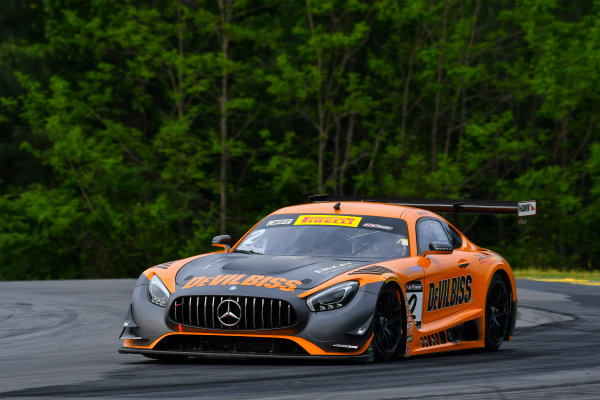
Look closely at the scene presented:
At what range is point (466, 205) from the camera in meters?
12.2

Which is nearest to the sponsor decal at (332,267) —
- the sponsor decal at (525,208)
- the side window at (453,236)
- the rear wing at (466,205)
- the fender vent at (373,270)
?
the fender vent at (373,270)

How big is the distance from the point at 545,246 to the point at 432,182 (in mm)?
5606

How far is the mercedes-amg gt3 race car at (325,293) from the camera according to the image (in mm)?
8703

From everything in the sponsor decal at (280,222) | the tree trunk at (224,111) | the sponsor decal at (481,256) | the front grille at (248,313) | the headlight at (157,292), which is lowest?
the front grille at (248,313)

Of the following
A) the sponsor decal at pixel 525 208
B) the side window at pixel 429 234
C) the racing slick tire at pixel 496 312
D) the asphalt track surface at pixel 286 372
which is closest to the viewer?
the asphalt track surface at pixel 286 372

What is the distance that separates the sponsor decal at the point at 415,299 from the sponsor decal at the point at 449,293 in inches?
8.3

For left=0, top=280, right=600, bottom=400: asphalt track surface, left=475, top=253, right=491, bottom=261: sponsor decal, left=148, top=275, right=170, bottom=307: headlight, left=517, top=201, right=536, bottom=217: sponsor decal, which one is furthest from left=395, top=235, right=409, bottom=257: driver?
left=148, top=275, right=170, bottom=307: headlight

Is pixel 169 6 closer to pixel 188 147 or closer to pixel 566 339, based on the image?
pixel 188 147

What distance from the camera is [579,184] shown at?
2040 inches

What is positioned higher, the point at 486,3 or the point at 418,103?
the point at 486,3

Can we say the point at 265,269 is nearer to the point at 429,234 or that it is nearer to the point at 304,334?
the point at 304,334

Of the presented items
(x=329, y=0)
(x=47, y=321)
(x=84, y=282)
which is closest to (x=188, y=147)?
(x=329, y=0)

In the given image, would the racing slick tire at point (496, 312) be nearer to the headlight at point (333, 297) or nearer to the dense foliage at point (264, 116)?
the headlight at point (333, 297)

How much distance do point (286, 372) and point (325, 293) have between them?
78 centimetres
